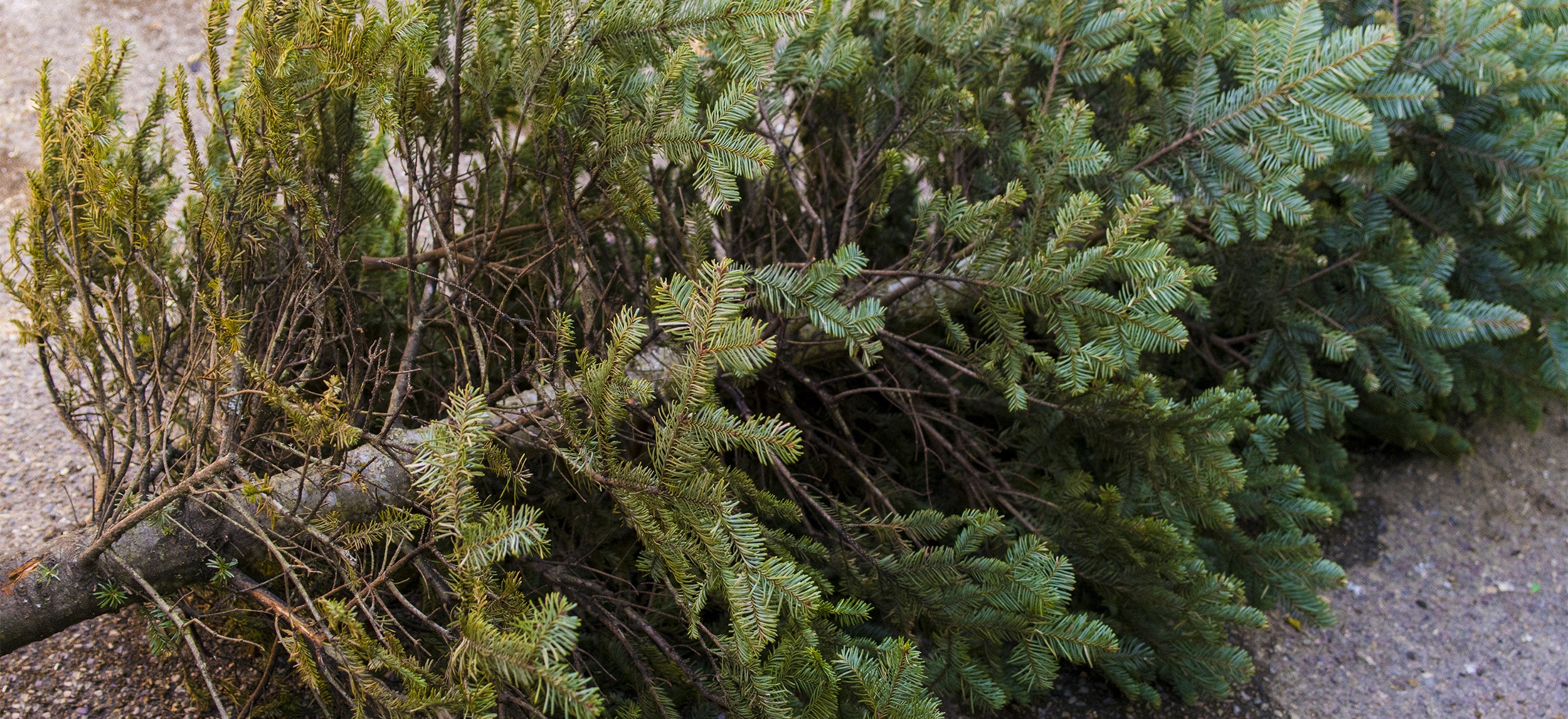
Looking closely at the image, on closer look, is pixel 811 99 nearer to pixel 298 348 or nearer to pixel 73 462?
pixel 298 348

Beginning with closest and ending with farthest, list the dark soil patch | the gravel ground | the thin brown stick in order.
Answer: the thin brown stick < the gravel ground < the dark soil patch

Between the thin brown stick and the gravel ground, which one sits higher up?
the thin brown stick

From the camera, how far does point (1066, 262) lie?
2.07m

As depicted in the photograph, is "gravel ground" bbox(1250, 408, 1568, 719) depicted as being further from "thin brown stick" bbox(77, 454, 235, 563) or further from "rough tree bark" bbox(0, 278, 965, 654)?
"thin brown stick" bbox(77, 454, 235, 563)

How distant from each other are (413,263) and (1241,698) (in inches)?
102

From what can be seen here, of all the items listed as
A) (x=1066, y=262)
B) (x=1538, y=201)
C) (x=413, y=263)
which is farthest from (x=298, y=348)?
(x=1538, y=201)

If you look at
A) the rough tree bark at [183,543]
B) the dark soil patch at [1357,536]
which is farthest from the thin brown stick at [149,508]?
the dark soil patch at [1357,536]

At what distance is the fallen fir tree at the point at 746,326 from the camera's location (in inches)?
66.8

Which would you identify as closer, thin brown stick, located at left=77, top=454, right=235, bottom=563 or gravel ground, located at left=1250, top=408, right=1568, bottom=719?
thin brown stick, located at left=77, top=454, right=235, bottom=563

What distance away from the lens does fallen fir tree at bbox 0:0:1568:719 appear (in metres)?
1.70

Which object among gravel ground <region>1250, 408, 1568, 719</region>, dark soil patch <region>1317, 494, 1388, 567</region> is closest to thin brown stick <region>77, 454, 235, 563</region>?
gravel ground <region>1250, 408, 1568, 719</region>

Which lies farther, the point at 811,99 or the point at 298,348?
the point at 811,99

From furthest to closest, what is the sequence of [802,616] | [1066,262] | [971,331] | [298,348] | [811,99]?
1. [971,331]
2. [811,99]
3. [298,348]
4. [1066,262]
5. [802,616]

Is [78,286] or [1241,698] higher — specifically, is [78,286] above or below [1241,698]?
above
